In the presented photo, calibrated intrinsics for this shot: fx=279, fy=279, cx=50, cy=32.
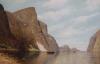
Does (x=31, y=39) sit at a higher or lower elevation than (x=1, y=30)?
lower

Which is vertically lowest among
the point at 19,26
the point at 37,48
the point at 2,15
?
the point at 37,48

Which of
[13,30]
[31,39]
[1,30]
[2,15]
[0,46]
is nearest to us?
[0,46]

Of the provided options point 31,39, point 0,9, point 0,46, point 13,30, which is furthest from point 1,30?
point 31,39

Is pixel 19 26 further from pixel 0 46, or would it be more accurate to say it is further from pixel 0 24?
pixel 0 46

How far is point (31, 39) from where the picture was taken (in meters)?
197

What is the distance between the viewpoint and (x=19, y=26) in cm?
19800

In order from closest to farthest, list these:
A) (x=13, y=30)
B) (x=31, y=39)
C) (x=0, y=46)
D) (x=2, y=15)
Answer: (x=0, y=46), (x=2, y=15), (x=13, y=30), (x=31, y=39)

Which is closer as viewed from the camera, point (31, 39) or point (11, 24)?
point (11, 24)

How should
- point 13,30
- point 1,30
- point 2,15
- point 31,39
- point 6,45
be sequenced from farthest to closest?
point 31,39 → point 13,30 → point 2,15 → point 1,30 → point 6,45

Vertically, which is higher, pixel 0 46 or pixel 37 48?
pixel 0 46

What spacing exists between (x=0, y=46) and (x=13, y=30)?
70.1 metres

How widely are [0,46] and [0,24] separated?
27179mm

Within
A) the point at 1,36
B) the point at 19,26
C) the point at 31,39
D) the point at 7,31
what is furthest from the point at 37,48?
the point at 1,36

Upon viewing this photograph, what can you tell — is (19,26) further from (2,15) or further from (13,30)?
(2,15)
